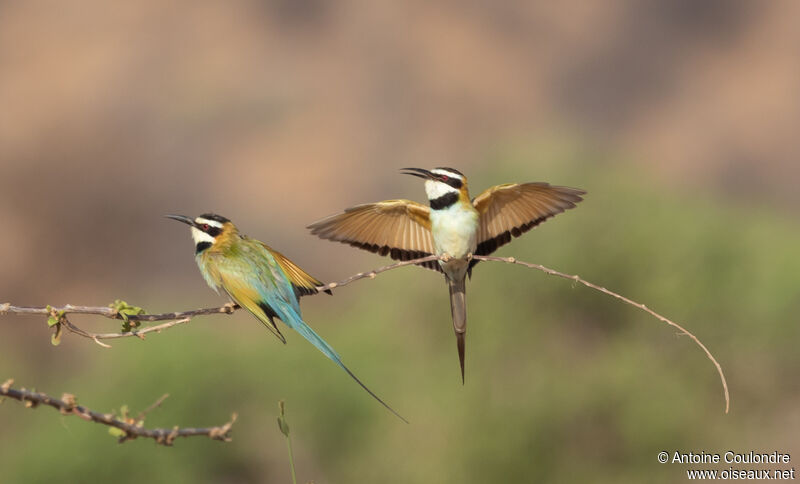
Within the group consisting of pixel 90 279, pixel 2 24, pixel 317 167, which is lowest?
pixel 90 279

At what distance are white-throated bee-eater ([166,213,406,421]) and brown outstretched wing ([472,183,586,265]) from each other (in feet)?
1.84

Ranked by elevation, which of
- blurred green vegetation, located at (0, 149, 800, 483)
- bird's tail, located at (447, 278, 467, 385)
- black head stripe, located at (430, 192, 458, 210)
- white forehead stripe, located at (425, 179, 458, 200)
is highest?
white forehead stripe, located at (425, 179, 458, 200)

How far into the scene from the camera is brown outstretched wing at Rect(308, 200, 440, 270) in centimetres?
226

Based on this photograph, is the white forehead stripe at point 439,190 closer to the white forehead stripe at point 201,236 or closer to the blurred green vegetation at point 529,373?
the white forehead stripe at point 201,236

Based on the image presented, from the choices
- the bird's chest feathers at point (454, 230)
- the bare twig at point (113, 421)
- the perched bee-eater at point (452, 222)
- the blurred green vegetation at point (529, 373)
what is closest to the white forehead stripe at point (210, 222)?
the perched bee-eater at point (452, 222)

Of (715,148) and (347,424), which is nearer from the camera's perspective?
(347,424)

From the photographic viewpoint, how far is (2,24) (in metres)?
14.9

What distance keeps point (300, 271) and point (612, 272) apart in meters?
6.70

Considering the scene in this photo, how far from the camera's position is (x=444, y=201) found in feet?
7.83

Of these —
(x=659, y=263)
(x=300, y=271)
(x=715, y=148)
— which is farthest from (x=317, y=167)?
(x=300, y=271)

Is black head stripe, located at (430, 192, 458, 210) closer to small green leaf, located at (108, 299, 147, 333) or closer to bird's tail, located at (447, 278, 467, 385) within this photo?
bird's tail, located at (447, 278, 467, 385)

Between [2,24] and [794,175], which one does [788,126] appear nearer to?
[794,175]

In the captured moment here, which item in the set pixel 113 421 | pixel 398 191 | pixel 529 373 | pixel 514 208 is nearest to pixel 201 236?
pixel 514 208

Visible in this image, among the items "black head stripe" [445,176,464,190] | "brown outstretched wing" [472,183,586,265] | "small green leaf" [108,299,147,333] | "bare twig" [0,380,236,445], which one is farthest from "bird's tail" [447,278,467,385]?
"bare twig" [0,380,236,445]
